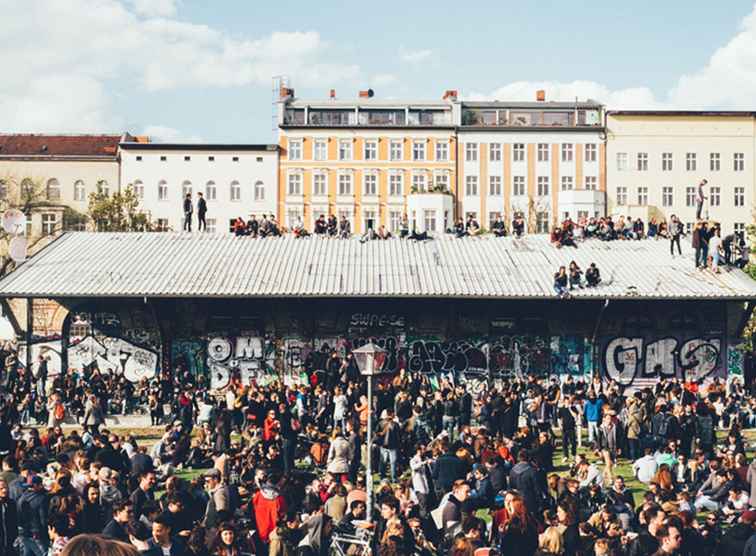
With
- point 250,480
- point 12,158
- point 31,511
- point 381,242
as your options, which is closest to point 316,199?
point 12,158

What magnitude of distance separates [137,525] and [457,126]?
72.7m

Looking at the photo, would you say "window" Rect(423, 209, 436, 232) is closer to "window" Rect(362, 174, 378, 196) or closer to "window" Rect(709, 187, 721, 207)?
"window" Rect(362, 174, 378, 196)

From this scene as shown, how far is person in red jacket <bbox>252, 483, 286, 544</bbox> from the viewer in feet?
49.0

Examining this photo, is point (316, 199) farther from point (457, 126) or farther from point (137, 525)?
point (137, 525)

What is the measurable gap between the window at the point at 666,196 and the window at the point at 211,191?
3573 centimetres

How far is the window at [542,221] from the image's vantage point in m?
82.5

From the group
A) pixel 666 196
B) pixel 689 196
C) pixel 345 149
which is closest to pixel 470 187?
pixel 345 149

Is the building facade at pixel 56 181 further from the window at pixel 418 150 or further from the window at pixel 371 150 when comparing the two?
the window at pixel 418 150

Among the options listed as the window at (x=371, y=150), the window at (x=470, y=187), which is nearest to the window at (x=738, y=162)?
the window at (x=470, y=187)

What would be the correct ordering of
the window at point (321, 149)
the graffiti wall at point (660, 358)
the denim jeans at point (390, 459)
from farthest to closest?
the window at point (321, 149) < the graffiti wall at point (660, 358) < the denim jeans at point (390, 459)

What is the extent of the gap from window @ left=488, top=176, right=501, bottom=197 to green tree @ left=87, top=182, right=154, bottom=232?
27205 millimetres

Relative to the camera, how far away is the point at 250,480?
63.7ft

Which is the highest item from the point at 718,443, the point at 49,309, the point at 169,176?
the point at 169,176

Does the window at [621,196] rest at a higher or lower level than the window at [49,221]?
higher
